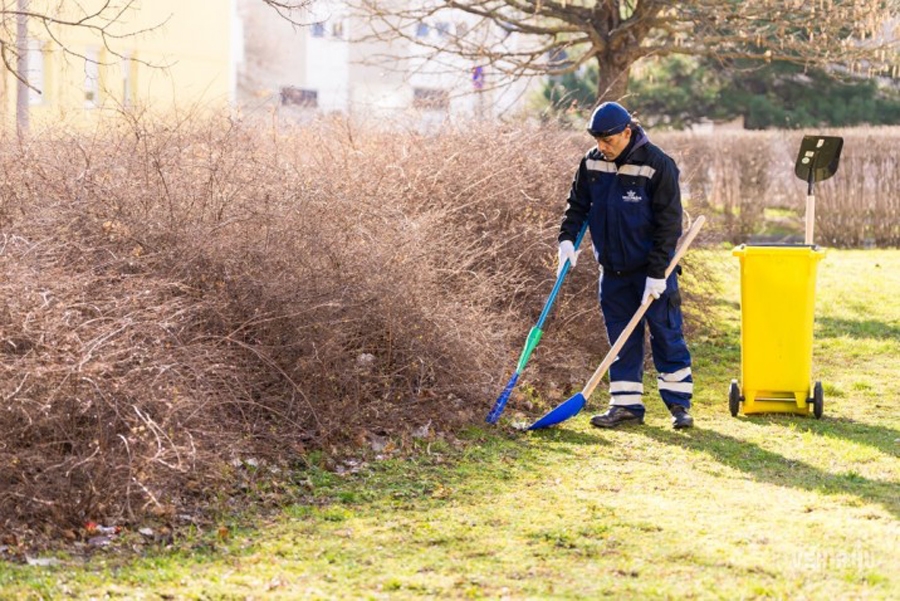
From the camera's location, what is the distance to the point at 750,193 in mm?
19719

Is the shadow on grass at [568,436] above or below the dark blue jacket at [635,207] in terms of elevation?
below

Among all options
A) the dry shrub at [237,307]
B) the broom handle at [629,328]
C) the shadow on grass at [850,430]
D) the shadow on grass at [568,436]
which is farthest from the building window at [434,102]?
the shadow on grass at [850,430]

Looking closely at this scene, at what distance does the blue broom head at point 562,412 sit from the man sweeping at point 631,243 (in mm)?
293

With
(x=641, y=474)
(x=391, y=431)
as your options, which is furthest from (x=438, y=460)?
(x=641, y=474)

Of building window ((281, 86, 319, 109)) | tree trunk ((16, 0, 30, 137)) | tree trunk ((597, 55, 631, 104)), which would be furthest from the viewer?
tree trunk ((597, 55, 631, 104))

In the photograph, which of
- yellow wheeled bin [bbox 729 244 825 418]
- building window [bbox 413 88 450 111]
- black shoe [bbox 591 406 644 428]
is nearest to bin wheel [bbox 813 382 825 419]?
yellow wheeled bin [bbox 729 244 825 418]

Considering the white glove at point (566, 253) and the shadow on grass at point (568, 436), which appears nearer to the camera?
the shadow on grass at point (568, 436)

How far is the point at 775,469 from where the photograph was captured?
6.40m

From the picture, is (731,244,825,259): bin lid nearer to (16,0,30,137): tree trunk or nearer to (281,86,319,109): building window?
(16,0,30,137): tree trunk

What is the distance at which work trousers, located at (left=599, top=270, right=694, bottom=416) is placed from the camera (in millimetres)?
7430

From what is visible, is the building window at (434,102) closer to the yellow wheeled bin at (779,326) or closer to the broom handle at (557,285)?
the broom handle at (557,285)

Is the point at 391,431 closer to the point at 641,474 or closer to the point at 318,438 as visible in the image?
the point at 318,438

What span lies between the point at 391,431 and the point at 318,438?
50cm

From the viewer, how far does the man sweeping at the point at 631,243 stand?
7164mm
